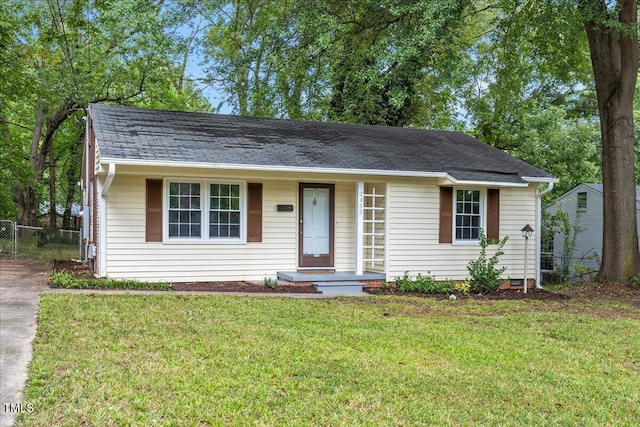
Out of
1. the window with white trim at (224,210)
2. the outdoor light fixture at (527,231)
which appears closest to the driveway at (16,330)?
the window with white trim at (224,210)

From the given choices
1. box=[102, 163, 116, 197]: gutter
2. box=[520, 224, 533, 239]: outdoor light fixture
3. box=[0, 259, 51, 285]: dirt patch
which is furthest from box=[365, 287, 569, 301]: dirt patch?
box=[0, 259, 51, 285]: dirt patch

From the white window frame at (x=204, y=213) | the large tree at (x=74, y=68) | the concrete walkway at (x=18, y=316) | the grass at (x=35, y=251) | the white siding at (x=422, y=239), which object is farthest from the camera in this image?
the large tree at (x=74, y=68)

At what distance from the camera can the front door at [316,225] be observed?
12.0m

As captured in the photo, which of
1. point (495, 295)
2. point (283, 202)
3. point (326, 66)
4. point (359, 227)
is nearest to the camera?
point (495, 295)

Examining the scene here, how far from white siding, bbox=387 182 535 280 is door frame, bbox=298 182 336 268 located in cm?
124

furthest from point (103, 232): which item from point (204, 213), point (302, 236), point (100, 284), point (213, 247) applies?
point (302, 236)

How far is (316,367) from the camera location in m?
5.18

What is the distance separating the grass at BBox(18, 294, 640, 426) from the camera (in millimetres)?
4098

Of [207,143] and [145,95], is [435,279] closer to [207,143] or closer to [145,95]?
[207,143]

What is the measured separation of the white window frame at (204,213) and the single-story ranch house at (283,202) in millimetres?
20

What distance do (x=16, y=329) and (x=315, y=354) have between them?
3.30 metres

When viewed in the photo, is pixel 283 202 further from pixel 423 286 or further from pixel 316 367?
pixel 316 367

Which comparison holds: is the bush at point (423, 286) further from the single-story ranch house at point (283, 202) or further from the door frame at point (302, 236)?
the door frame at point (302, 236)

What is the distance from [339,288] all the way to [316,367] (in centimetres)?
599
